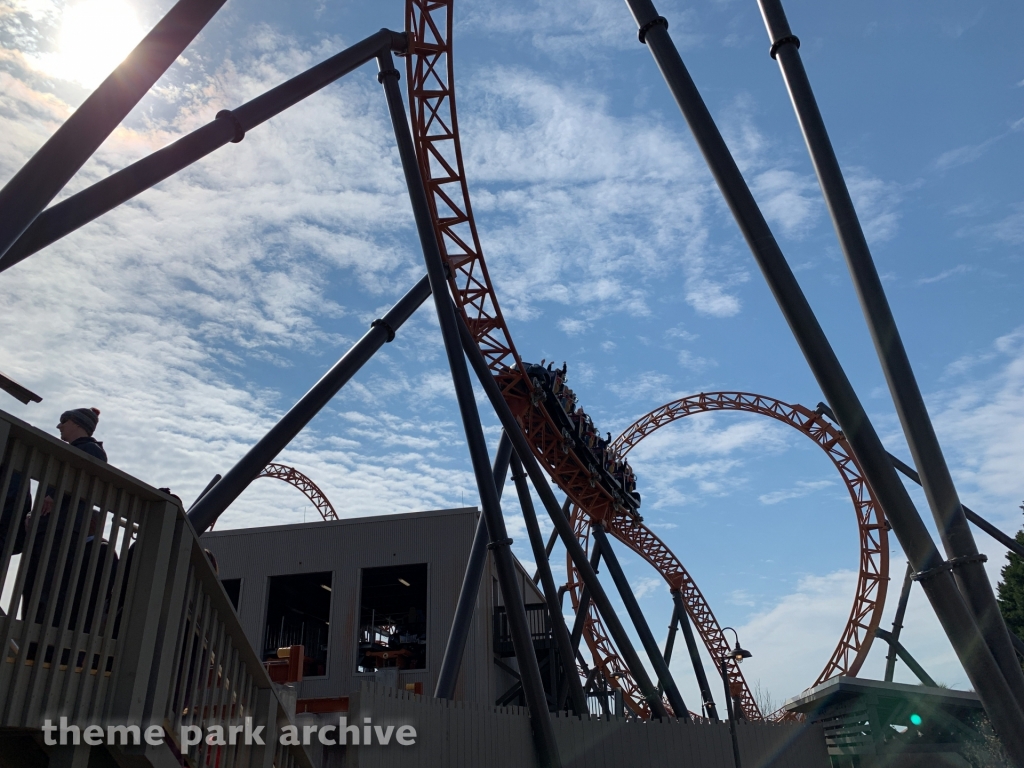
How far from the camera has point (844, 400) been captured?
400 centimetres

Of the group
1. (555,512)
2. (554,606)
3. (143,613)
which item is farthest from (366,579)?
(143,613)

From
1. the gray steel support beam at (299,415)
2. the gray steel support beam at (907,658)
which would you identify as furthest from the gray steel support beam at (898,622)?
the gray steel support beam at (299,415)

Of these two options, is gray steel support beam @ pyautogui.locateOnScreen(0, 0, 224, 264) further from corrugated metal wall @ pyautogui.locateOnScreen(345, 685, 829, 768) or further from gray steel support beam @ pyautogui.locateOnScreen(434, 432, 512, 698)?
gray steel support beam @ pyautogui.locateOnScreen(434, 432, 512, 698)

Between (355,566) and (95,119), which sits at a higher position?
(355,566)

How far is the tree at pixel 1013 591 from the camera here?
29.2m

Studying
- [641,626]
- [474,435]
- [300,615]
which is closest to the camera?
[474,435]

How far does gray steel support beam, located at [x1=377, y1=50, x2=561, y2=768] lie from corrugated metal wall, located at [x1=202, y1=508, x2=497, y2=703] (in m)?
6.31

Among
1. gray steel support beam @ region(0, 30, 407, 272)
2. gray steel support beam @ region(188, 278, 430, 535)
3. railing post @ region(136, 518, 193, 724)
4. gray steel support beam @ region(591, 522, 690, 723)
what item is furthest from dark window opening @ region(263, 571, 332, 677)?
railing post @ region(136, 518, 193, 724)

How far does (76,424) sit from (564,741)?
6.63 m

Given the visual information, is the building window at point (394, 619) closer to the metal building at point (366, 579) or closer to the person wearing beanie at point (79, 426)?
the metal building at point (366, 579)

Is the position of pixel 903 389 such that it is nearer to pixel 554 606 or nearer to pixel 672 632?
pixel 554 606

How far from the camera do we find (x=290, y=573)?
15406 mm

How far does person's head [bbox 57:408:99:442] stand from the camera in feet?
10.3

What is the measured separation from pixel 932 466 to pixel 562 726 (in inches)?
226
